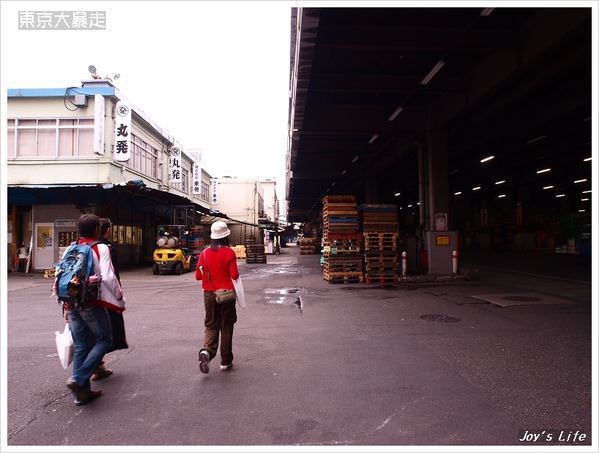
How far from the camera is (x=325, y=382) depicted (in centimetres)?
495

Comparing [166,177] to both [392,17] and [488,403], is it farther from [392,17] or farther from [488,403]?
[488,403]

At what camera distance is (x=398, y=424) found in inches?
151

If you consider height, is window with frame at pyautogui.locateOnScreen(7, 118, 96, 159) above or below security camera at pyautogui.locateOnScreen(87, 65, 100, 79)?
below

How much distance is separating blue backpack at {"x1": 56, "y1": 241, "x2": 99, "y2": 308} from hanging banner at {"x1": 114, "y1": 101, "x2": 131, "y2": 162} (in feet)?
65.2

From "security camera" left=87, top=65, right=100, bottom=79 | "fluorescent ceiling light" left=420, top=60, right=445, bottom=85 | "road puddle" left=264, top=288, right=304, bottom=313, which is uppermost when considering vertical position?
"security camera" left=87, top=65, right=100, bottom=79

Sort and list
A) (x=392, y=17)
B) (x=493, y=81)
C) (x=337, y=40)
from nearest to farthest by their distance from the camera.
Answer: (x=392, y=17)
(x=337, y=40)
(x=493, y=81)

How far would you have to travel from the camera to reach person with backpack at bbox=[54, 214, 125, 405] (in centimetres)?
430

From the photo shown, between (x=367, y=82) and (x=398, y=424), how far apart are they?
13.1 meters

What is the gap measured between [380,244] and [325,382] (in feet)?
36.6

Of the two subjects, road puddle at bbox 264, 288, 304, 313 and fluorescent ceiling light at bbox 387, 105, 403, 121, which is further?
fluorescent ceiling light at bbox 387, 105, 403, 121

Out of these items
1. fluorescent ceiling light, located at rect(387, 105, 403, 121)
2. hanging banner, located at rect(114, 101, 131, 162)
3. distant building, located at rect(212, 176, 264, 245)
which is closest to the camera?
fluorescent ceiling light, located at rect(387, 105, 403, 121)

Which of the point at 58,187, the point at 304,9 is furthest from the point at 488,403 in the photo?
the point at 58,187

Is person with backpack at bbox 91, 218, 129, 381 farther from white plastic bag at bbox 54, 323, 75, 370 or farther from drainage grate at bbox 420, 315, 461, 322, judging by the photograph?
drainage grate at bbox 420, 315, 461, 322

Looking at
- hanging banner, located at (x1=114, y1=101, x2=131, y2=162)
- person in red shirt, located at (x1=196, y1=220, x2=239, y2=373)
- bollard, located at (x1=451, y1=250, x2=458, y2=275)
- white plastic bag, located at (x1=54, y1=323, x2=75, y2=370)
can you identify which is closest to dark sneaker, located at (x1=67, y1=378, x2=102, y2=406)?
white plastic bag, located at (x1=54, y1=323, x2=75, y2=370)
